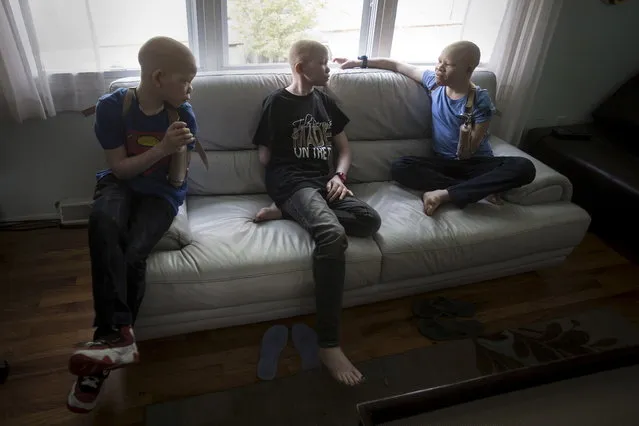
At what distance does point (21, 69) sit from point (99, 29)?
1.15 ft

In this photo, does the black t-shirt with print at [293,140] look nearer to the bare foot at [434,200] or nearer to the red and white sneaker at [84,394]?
the bare foot at [434,200]

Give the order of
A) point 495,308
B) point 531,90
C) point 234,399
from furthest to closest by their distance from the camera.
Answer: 1. point 531,90
2. point 495,308
3. point 234,399

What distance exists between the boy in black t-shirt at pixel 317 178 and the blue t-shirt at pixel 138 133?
37cm

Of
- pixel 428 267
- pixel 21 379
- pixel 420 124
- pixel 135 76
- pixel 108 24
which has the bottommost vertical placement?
pixel 21 379

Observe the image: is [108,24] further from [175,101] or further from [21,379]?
[21,379]

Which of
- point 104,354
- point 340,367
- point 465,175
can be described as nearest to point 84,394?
→ point 104,354

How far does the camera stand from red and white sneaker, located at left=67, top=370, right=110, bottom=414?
1.37 metres

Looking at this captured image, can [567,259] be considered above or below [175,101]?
below

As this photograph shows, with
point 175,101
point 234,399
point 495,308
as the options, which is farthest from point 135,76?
point 495,308

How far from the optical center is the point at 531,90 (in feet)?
8.60

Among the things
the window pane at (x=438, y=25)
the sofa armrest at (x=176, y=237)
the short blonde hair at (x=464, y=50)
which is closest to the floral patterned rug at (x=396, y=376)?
the sofa armrest at (x=176, y=237)

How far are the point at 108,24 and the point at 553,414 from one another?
2.17 metres

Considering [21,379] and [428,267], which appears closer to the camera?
[21,379]

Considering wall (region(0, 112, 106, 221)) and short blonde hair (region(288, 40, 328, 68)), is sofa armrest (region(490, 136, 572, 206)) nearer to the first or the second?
short blonde hair (region(288, 40, 328, 68))
